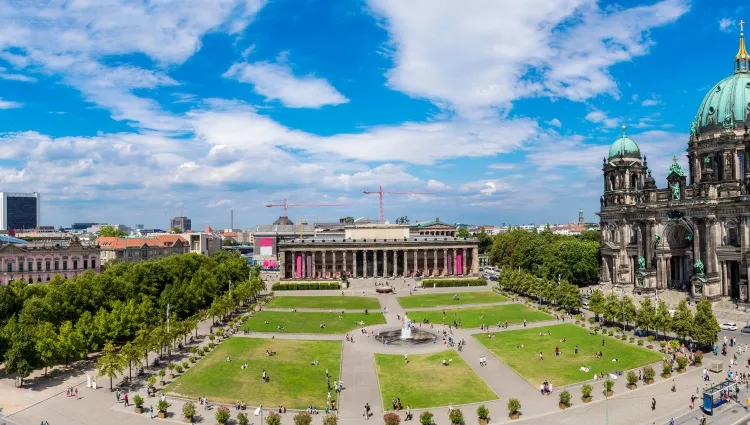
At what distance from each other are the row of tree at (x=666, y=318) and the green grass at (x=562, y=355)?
4529 millimetres

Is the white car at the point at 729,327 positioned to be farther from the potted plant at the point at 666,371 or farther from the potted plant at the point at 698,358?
the potted plant at the point at 666,371

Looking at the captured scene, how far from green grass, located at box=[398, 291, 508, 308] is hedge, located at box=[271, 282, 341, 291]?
25.1 m

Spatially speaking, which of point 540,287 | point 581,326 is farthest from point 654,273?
point 581,326

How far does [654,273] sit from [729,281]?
14505 mm

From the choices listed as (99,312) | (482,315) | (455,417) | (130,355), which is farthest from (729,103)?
(99,312)

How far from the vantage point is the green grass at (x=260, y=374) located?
162 ft

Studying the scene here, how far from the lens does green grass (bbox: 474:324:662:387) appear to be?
183 feet

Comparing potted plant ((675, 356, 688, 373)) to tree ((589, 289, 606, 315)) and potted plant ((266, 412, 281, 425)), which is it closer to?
tree ((589, 289, 606, 315))

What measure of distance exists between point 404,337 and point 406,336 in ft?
1.63

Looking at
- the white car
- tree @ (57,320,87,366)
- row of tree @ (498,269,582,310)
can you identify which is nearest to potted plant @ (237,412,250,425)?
tree @ (57,320,87,366)

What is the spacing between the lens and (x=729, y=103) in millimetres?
100938

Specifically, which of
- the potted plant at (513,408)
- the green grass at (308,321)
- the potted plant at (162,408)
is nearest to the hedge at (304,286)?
the green grass at (308,321)

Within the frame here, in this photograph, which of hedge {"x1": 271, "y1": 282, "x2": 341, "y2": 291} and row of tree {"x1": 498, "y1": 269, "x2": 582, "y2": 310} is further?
hedge {"x1": 271, "y1": 282, "x2": 341, "y2": 291}

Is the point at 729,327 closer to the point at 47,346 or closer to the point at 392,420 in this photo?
the point at 392,420
